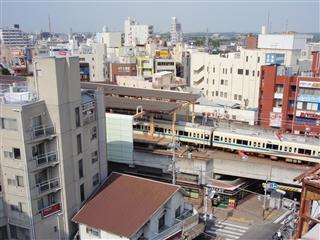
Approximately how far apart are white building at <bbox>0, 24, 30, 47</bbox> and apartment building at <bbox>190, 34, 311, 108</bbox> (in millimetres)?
108468

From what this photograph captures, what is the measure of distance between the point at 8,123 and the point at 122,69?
55.0 meters

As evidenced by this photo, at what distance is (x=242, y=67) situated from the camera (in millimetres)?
51531

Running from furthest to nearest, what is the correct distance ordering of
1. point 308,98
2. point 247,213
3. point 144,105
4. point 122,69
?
1. point 122,69
2. point 308,98
3. point 144,105
4. point 247,213

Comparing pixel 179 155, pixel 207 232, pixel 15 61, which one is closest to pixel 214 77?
pixel 179 155

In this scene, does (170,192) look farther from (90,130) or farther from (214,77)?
(214,77)

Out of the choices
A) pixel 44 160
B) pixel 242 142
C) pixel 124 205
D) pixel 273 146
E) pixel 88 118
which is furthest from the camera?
pixel 242 142

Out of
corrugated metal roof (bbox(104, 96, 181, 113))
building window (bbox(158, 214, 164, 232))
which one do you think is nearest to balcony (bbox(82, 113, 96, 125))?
building window (bbox(158, 214, 164, 232))

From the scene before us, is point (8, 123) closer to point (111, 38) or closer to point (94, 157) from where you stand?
point (94, 157)

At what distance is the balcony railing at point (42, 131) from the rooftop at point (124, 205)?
5.28 metres

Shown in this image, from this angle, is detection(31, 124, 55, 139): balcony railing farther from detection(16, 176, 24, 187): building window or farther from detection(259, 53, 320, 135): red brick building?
detection(259, 53, 320, 135): red brick building

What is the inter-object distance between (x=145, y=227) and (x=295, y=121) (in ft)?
87.7

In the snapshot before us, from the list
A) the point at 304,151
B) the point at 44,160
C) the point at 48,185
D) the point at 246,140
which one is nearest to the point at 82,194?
the point at 48,185

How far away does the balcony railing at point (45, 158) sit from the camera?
19.4 m

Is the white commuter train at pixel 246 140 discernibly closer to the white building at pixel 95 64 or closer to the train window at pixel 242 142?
the train window at pixel 242 142
